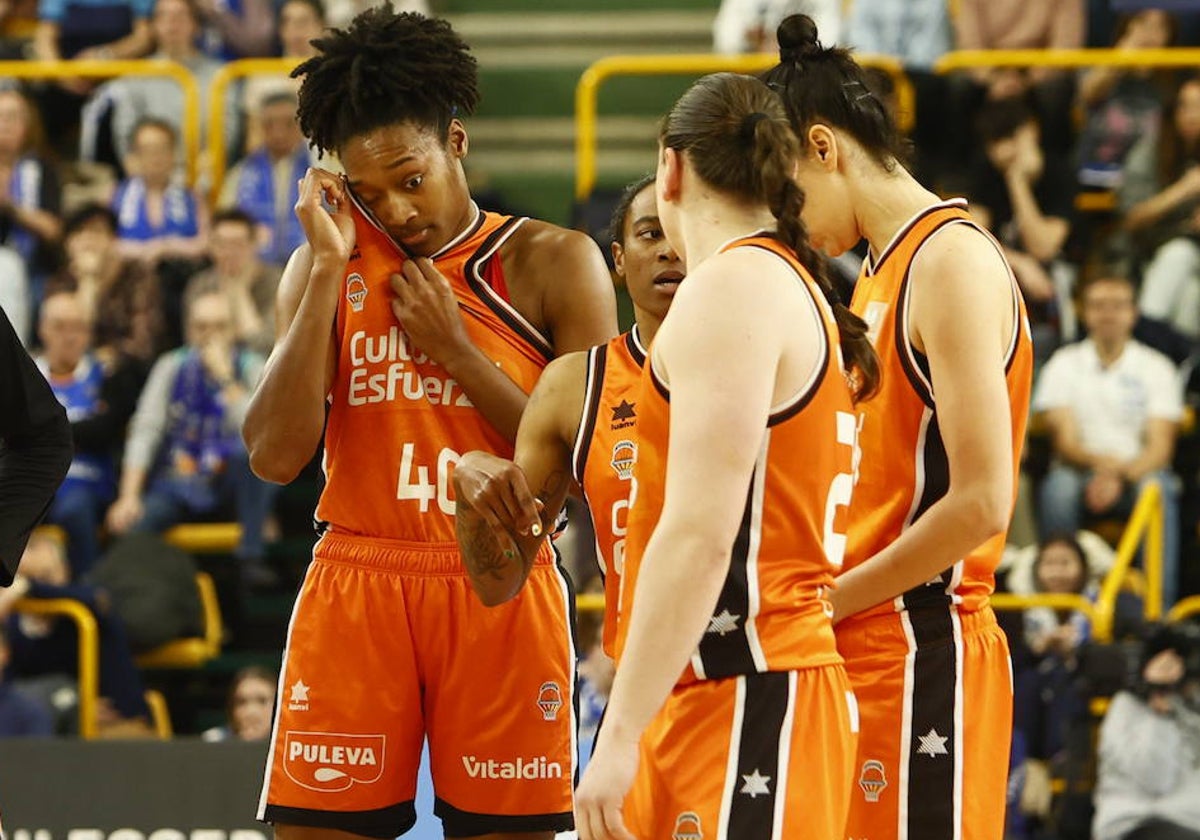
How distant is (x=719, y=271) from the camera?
9.70 feet

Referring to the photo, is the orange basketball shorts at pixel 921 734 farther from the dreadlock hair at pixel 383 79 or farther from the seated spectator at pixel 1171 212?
the seated spectator at pixel 1171 212

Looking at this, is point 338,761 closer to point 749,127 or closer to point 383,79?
point 383,79

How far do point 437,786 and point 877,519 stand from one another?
112 cm

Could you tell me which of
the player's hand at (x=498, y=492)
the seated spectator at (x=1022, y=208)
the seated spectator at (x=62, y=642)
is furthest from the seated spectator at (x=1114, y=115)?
the player's hand at (x=498, y=492)

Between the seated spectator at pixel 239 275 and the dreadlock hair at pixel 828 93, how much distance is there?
6459mm

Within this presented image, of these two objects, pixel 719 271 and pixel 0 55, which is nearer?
pixel 719 271

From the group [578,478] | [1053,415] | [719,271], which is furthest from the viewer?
[1053,415]

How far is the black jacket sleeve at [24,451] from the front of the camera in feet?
12.0

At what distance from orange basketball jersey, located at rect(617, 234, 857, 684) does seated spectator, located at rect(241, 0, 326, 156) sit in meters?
7.92

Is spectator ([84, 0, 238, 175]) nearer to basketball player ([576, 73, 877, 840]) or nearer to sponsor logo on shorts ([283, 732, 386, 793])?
A: sponsor logo on shorts ([283, 732, 386, 793])

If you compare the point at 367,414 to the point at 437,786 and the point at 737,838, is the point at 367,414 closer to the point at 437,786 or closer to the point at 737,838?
the point at 437,786

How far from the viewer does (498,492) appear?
3430 millimetres

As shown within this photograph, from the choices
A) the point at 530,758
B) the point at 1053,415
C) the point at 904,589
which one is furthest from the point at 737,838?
the point at 1053,415

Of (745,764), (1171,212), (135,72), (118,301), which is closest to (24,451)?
(745,764)
